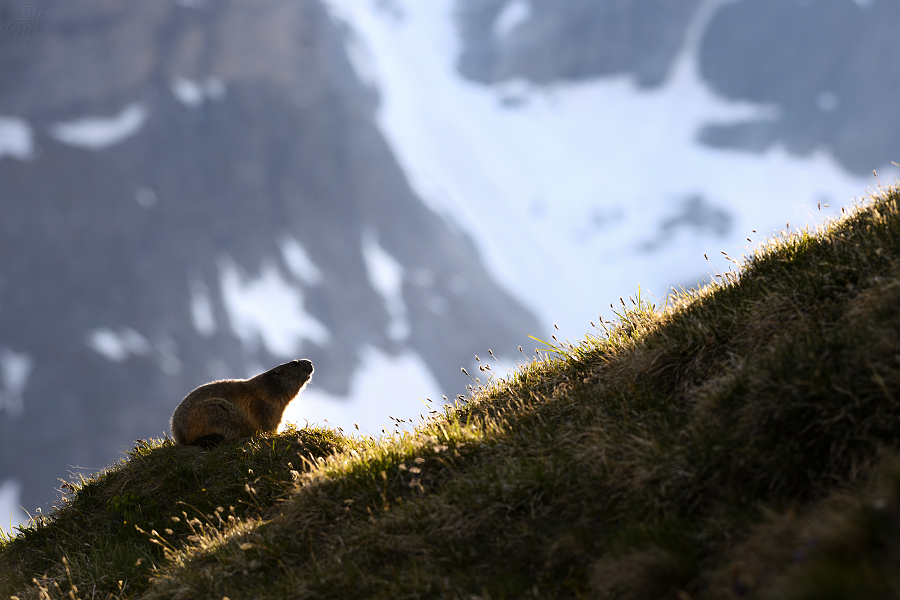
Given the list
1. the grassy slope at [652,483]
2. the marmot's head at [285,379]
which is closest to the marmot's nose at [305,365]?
the marmot's head at [285,379]

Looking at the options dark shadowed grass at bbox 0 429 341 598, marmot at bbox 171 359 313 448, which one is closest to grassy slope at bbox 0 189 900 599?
dark shadowed grass at bbox 0 429 341 598

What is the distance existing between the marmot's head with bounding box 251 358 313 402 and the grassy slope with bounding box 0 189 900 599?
8.94ft

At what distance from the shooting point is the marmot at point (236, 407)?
8406 millimetres

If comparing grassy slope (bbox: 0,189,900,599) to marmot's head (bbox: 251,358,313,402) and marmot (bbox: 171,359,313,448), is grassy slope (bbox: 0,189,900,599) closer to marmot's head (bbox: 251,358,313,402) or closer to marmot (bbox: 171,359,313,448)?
marmot (bbox: 171,359,313,448)

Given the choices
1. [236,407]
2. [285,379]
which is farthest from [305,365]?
[236,407]

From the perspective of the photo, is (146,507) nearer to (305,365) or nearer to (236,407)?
(236,407)

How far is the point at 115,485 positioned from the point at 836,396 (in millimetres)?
8905

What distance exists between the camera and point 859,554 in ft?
8.61

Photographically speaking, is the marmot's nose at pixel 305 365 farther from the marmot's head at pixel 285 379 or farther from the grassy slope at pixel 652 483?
the grassy slope at pixel 652 483

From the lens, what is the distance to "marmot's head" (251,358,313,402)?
9445 mm

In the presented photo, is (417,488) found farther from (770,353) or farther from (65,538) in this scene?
(65,538)

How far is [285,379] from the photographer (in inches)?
380

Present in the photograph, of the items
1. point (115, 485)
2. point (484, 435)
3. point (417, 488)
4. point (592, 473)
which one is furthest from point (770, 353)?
point (115, 485)

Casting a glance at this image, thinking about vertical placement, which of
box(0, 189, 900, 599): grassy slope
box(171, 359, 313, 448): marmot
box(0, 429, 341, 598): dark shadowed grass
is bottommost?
box(0, 189, 900, 599): grassy slope
